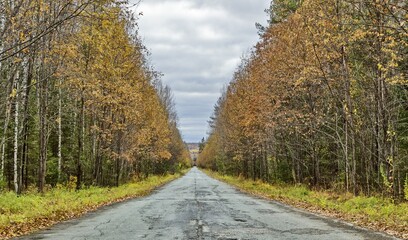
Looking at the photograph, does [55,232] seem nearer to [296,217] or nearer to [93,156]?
[296,217]

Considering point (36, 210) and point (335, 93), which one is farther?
point (335, 93)

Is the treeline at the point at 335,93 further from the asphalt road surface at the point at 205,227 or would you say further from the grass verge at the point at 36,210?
the grass verge at the point at 36,210

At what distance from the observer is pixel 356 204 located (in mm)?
15742

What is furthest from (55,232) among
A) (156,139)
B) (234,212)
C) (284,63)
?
(156,139)

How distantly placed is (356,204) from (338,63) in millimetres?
7156

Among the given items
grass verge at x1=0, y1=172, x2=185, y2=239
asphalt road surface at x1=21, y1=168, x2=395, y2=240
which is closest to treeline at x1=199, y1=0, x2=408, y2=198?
asphalt road surface at x1=21, y1=168, x2=395, y2=240

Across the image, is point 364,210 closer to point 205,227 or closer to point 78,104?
point 205,227

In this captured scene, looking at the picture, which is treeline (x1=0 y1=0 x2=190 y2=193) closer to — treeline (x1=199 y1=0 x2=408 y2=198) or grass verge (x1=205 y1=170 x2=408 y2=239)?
treeline (x1=199 y1=0 x2=408 y2=198)

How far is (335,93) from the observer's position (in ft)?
70.2

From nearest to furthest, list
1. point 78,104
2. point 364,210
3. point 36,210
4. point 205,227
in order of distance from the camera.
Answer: point 205,227 < point 36,210 < point 364,210 < point 78,104

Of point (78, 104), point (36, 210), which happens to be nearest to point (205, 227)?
point (36, 210)

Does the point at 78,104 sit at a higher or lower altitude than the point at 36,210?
higher

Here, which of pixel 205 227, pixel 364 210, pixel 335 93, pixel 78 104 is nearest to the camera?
pixel 205 227

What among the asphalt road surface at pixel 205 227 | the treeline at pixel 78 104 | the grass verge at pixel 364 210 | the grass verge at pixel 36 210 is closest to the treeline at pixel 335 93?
the grass verge at pixel 364 210
